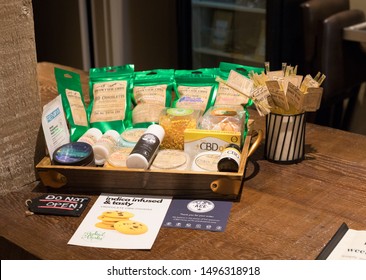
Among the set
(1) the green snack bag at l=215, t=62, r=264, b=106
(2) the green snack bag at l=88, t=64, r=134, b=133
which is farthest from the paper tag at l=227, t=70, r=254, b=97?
(2) the green snack bag at l=88, t=64, r=134, b=133

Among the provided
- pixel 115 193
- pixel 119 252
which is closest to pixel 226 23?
pixel 115 193

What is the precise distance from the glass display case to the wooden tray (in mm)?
2110

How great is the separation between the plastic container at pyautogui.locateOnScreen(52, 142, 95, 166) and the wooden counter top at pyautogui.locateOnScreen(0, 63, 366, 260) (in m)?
0.08

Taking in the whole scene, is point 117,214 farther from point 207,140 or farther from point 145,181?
point 207,140

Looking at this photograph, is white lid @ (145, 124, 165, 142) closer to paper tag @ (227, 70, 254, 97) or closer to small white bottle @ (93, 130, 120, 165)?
small white bottle @ (93, 130, 120, 165)

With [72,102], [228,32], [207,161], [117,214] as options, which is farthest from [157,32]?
[117,214]

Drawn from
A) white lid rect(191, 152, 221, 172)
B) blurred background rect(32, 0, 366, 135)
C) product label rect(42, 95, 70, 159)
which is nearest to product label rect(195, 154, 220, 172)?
white lid rect(191, 152, 221, 172)

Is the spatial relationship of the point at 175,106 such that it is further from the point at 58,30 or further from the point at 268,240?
the point at 58,30

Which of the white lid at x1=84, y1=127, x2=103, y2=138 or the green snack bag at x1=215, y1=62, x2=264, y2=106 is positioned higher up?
the green snack bag at x1=215, y1=62, x2=264, y2=106

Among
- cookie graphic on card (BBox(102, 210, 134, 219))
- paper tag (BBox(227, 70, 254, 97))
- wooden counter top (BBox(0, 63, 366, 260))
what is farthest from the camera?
paper tag (BBox(227, 70, 254, 97))

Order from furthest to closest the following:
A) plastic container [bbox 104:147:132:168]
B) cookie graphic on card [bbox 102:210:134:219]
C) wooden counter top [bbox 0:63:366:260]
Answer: plastic container [bbox 104:147:132:168]
cookie graphic on card [bbox 102:210:134:219]
wooden counter top [bbox 0:63:366:260]

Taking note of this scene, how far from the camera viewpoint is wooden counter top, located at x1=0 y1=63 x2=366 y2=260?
3.35 ft

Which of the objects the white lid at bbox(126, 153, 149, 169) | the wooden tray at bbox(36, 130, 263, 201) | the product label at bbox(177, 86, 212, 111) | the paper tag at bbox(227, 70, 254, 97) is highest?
the paper tag at bbox(227, 70, 254, 97)

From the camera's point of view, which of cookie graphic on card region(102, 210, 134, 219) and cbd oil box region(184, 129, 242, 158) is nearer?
cookie graphic on card region(102, 210, 134, 219)
